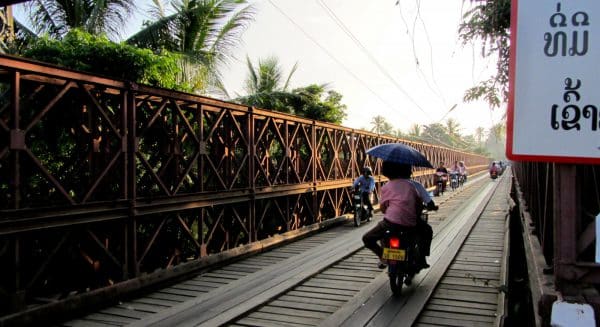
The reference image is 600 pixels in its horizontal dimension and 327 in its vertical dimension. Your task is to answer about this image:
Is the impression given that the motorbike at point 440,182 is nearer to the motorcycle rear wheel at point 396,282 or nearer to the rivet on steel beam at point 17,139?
the motorcycle rear wheel at point 396,282

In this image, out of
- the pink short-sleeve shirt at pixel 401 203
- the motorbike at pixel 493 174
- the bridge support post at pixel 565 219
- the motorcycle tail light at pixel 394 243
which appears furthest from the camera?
the motorbike at pixel 493 174

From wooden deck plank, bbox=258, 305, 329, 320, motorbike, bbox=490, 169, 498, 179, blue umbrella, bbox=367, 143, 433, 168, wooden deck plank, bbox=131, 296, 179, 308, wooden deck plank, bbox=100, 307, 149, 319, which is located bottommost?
wooden deck plank, bbox=131, 296, 179, 308

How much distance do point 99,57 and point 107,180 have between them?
387 centimetres

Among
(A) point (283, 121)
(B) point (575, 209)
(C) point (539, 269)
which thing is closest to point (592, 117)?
(B) point (575, 209)

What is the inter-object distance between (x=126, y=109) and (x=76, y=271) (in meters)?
2.39

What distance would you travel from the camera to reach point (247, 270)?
730cm

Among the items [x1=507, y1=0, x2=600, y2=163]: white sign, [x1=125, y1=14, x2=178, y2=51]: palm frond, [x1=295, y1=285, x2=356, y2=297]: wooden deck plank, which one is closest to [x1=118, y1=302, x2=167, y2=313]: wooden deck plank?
[x1=295, y1=285, x2=356, y2=297]: wooden deck plank

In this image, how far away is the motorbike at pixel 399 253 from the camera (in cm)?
563

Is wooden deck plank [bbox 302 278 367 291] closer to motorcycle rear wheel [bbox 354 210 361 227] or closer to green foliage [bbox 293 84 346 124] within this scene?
motorcycle rear wheel [bbox 354 210 361 227]

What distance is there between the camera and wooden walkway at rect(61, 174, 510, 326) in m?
4.96

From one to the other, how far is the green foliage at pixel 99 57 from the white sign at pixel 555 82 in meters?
8.41

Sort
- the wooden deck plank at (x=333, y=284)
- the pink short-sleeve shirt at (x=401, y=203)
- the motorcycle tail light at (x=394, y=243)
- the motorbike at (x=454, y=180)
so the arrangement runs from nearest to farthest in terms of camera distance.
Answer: the motorcycle tail light at (x=394, y=243), the pink short-sleeve shirt at (x=401, y=203), the wooden deck plank at (x=333, y=284), the motorbike at (x=454, y=180)

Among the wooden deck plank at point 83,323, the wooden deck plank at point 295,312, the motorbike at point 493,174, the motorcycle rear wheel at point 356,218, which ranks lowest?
the wooden deck plank at point 83,323

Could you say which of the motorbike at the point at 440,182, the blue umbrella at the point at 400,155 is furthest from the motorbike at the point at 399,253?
the motorbike at the point at 440,182
